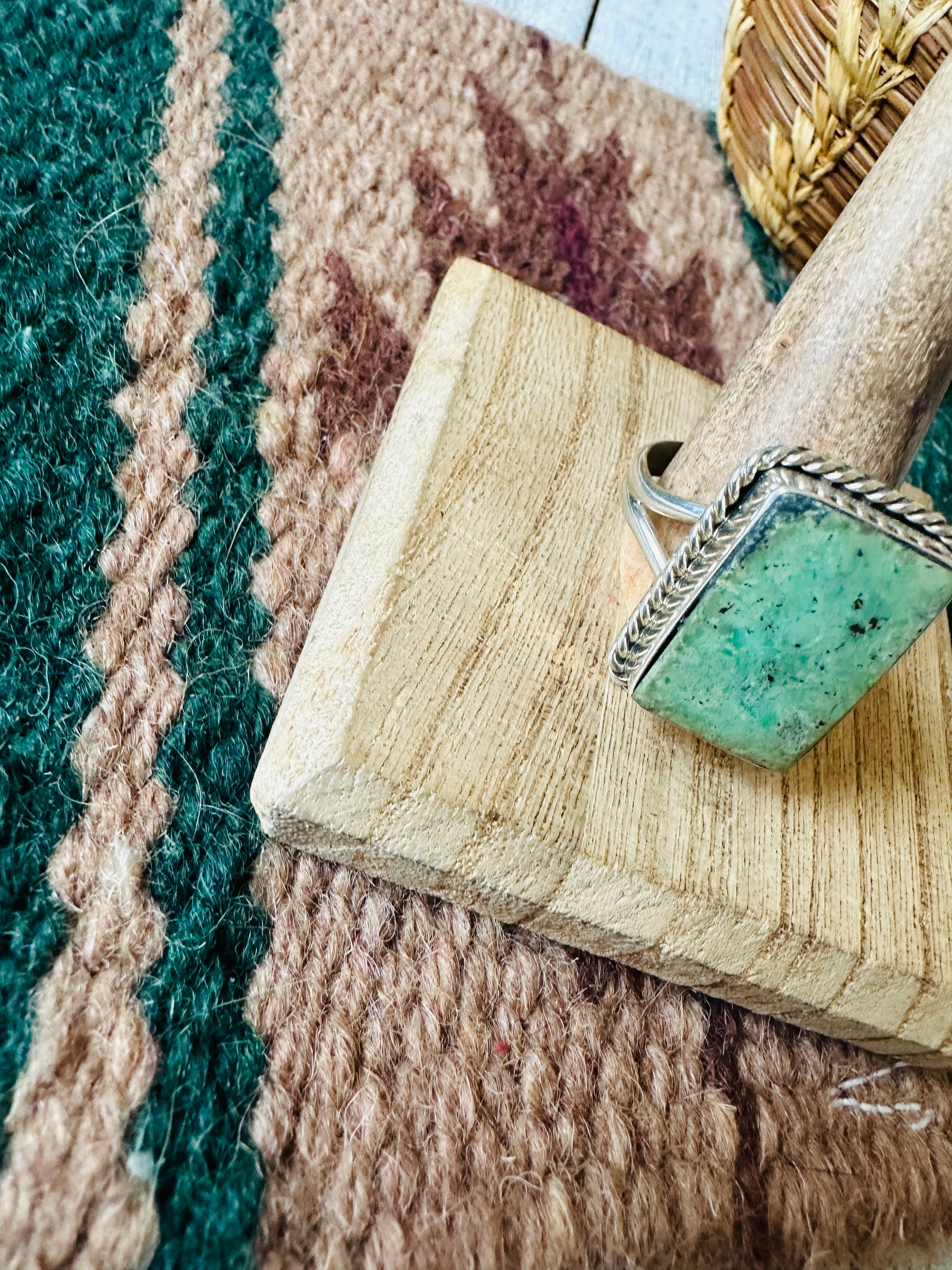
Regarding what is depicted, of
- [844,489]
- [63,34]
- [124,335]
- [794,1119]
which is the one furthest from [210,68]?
[794,1119]

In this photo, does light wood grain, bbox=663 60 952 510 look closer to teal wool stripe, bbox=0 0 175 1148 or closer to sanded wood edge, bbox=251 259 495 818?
sanded wood edge, bbox=251 259 495 818

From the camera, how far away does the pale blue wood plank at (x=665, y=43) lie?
2.50ft

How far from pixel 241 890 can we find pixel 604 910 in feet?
0.47

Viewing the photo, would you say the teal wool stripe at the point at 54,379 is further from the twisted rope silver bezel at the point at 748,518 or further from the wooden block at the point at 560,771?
the twisted rope silver bezel at the point at 748,518

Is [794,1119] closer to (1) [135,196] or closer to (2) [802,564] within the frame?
(2) [802,564]

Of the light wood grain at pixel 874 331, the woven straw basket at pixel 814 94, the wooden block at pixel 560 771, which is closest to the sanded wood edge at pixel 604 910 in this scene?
the wooden block at pixel 560 771

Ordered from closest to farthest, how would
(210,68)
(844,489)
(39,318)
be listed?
(844,489) → (39,318) → (210,68)

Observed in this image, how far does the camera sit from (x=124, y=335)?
463mm

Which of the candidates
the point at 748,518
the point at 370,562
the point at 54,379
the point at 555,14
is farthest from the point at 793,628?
the point at 555,14

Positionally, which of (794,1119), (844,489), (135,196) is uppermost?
(844,489)

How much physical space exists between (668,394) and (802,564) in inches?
7.7

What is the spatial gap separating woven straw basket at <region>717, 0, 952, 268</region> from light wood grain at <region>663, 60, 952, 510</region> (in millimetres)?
131

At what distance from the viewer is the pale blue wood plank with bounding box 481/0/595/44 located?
748 millimetres

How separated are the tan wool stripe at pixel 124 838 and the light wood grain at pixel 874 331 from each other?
242 mm
